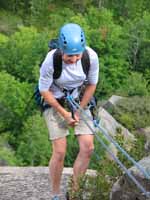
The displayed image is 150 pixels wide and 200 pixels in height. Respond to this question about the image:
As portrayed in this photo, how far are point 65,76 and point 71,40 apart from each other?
0.33m

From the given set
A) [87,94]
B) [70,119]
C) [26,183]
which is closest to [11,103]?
[26,183]

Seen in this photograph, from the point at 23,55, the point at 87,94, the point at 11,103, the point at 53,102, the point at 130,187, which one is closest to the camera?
the point at 130,187

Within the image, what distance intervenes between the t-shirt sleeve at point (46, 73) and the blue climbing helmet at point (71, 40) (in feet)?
0.45

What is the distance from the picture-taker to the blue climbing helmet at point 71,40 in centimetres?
591

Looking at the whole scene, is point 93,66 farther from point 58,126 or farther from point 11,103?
point 11,103

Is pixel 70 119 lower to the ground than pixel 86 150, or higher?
higher

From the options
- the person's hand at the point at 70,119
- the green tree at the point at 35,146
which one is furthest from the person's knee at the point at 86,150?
the green tree at the point at 35,146

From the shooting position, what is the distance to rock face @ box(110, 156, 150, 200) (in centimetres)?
528

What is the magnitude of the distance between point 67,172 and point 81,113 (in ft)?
7.46

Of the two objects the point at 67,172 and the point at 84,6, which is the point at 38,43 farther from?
the point at 67,172

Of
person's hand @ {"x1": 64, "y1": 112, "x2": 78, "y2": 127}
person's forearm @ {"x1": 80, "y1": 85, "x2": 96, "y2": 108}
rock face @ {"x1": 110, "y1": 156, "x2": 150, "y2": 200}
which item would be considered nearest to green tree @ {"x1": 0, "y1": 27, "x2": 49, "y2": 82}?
person's forearm @ {"x1": 80, "y1": 85, "x2": 96, "y2": 108}

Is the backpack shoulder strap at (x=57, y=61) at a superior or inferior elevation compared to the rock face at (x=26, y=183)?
superior

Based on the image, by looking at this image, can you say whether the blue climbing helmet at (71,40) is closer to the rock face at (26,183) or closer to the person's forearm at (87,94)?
the person's forearm at (87,94)

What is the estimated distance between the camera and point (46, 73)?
6.03m
